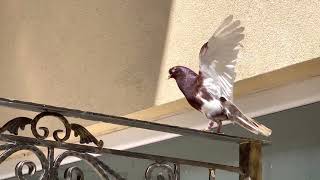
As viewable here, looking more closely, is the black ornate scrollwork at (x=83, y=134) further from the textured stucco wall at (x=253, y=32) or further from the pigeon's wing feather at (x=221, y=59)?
the textured stucco wall at (x=253, y=32)

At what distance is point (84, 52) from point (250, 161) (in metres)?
0.68

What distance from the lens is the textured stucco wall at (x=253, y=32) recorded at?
81 centimetres

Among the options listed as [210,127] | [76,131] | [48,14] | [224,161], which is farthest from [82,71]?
[76,131]

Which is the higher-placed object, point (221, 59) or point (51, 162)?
point (221, 59)

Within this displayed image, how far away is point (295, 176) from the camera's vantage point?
0.75 meters

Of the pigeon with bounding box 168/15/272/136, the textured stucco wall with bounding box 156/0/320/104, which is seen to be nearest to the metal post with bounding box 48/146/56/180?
the pigeon with bounding box 168/15/272/136

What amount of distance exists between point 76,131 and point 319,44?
36cm

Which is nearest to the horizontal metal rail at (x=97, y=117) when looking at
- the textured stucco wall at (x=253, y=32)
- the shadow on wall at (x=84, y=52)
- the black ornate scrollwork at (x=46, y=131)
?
the black ornate scrollwork at (x=46, y=131)

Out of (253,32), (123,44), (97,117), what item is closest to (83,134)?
(97,117)

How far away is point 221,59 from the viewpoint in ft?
2.22

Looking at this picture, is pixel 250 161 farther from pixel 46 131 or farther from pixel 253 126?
pixel 46 131

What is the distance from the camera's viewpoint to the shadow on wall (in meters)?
1.11

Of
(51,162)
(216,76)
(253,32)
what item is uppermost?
(253,32)

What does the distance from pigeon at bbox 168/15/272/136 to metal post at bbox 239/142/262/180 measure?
0.11 ft
